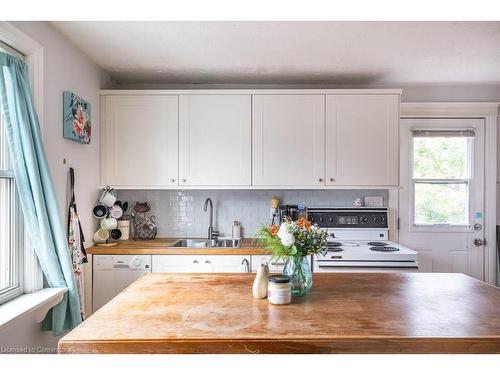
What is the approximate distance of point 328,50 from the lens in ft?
8.88

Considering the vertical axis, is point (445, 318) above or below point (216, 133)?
below

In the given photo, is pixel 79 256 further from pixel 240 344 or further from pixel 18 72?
pixel 240 344

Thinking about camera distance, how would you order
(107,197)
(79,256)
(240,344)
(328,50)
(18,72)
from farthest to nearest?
(107,197)
(328,50)
(79,256)
(18,72)
(240,344)

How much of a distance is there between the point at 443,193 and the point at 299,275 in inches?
105

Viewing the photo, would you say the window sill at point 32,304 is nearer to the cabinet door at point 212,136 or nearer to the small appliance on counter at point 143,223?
the small appliance on counter at point 143,223

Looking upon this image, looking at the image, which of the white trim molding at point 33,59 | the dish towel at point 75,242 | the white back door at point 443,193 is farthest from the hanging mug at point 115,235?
the white back door at point 443,193

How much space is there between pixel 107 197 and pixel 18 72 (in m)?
1.42

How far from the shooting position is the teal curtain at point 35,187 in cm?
190

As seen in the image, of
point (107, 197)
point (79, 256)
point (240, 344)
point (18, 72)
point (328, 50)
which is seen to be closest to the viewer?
point (240, 344)

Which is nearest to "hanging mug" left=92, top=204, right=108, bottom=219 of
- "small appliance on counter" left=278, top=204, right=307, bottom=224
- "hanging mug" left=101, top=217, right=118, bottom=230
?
"hanging mug" left=101, top=217, right=118, bottom=230

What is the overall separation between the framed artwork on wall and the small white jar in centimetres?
189
